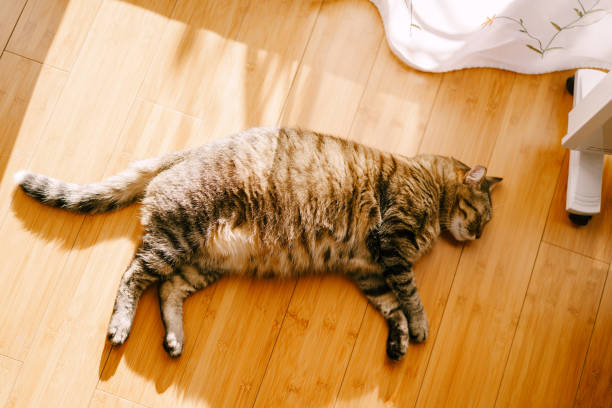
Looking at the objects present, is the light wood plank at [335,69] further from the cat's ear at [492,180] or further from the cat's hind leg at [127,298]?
the cat's hind leg at [127,298]

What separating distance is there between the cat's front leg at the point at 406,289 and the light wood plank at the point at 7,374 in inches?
58.2

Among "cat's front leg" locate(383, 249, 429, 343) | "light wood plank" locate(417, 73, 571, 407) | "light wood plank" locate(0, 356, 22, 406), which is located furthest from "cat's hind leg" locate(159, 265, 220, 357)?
"light wood plank" locate(417, 73, 571, 407)

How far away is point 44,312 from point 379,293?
134cm

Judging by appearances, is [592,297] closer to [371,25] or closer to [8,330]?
[371,25]

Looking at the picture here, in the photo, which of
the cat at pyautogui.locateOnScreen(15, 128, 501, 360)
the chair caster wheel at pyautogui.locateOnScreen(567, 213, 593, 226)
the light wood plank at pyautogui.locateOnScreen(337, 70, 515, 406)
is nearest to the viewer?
the cat at pyautogui.locateOnScreen(15, 128, 501, 360)

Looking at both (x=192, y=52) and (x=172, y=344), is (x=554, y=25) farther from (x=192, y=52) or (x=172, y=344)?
(x=172, y=344)

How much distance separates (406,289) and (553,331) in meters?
0.68

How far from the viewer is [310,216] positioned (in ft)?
5.15

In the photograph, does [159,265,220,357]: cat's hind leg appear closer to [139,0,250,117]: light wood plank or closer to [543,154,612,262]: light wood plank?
[139,0,250,117]: light wood plank

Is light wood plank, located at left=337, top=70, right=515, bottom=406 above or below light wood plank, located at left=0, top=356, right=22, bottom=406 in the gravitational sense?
above

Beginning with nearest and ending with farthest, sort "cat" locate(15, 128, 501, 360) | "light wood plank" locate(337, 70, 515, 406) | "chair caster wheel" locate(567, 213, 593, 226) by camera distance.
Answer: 1. "cat" locate(15, 128, 501, 360)
2. "light wood plank" locate(337, 70, 515, 406)
3. "chair caster wheel" locate(567, 213, 593, 226)

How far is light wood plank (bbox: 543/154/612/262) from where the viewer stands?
1787 mm

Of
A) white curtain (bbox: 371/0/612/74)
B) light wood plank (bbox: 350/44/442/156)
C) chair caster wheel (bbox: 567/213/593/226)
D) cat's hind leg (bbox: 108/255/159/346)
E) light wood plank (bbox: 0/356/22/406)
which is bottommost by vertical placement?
light wood plank (bbox: 0/356/22/406)

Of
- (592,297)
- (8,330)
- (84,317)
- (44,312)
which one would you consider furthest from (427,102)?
(8,330)
